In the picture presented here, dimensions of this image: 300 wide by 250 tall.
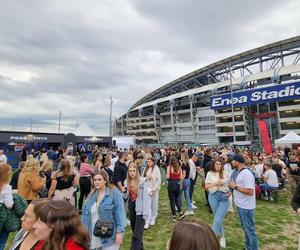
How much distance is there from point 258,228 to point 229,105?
178 feet

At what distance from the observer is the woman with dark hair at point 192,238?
1443mm

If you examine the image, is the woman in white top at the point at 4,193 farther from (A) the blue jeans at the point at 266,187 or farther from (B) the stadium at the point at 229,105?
(B) the stadium at the point at 229,105

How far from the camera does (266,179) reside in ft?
33.4

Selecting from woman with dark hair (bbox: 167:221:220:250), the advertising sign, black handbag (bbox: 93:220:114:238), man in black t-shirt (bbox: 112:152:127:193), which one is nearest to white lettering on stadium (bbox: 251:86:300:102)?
the advertising sign

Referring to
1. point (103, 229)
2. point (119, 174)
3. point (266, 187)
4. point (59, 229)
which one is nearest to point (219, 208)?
point (119, 174)

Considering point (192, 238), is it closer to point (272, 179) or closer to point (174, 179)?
point (174, 179)

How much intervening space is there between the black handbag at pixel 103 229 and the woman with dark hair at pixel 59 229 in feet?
4.46

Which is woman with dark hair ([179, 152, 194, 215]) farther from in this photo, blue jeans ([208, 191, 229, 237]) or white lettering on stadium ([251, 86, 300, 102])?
white lettering on stadium ([251, 86, 300, 102])

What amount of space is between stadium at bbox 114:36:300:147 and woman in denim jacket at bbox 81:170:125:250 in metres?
37.3

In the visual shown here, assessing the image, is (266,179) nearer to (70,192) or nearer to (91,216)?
(70,192)

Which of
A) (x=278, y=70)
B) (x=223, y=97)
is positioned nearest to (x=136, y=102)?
(x=223, y=97)

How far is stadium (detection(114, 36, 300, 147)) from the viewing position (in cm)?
5569

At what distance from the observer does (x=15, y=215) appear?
3.94 metres

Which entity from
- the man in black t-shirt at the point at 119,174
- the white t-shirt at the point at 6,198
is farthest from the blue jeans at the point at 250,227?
the white t-shirt at the point at 6,198
